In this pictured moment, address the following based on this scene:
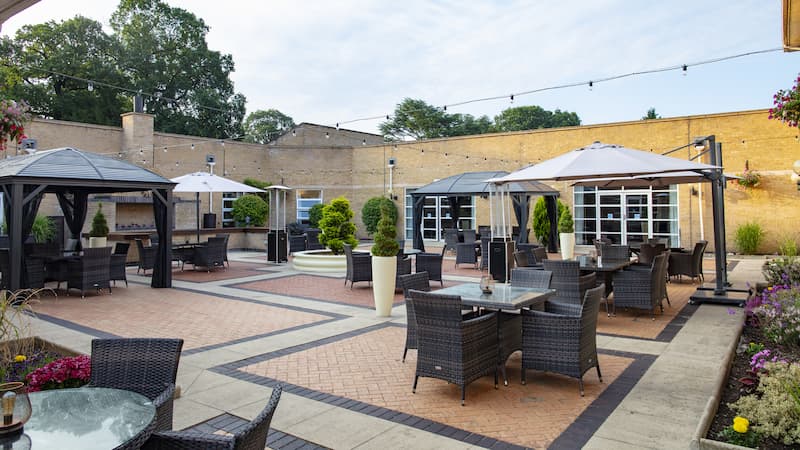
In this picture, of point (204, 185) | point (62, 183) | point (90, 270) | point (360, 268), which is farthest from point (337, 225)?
point (62, 183)

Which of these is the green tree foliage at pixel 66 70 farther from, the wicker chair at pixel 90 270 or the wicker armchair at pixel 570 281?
the wicker armchair at pixel 570 281

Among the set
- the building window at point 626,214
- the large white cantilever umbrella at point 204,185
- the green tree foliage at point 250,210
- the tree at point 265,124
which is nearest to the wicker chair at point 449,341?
the large white cantilever umbrella at point 204,185

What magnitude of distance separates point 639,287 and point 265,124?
45967 millimetres

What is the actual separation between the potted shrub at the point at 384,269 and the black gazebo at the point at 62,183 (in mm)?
5112

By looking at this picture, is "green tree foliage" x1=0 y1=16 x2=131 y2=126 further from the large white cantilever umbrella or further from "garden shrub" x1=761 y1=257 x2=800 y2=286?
"garden shrub" x1=761 y1=257 x2=800 y2=286

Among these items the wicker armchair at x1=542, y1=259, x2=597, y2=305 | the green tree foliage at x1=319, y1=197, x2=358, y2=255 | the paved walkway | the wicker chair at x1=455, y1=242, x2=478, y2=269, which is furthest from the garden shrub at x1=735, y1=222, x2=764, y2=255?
the green tree foliage at x1=319, y1=197, x2=358, y2=255

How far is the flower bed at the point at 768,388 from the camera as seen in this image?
274 centimetres

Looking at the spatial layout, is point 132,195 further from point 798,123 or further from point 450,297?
point 798,123

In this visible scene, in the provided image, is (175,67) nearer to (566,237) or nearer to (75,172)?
(75,172)

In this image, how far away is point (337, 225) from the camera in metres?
12.3

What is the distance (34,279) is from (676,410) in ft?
33.2

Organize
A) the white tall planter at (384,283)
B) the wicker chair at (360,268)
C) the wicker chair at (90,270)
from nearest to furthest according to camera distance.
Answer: the white tall planter at (384,283) < the wicker chair at (90,270) < the wicker chair at (360,268)

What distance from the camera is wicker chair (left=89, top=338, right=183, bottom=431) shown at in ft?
8.87

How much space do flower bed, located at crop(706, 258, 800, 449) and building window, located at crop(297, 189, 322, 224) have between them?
2037cm
